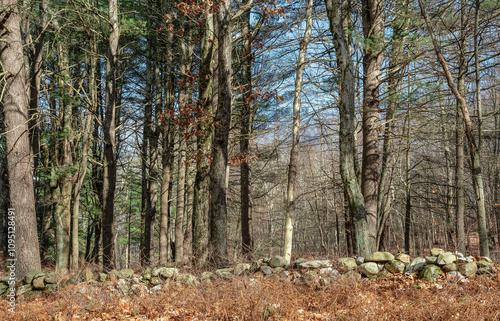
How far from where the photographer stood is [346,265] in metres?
5.73

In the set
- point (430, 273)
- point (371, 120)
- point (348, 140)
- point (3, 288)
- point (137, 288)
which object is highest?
point (371, 120)

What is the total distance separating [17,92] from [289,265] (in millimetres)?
6987

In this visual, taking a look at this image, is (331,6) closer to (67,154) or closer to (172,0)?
(172,0)

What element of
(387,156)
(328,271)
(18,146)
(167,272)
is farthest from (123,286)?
(387,156)

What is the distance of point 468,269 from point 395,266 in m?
1.12

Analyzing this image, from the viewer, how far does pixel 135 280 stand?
6.18 meters

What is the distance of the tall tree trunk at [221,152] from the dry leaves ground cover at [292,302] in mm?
1288

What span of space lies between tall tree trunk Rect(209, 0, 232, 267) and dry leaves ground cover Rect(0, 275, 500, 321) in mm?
1288

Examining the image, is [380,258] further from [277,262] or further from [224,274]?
[224,274]

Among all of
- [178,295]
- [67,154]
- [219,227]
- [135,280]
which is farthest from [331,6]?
[67,154]

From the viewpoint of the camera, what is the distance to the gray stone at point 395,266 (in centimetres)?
571

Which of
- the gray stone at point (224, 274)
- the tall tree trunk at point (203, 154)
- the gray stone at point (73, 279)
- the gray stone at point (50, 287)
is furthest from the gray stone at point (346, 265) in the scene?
the gray stone at point (50, 287)

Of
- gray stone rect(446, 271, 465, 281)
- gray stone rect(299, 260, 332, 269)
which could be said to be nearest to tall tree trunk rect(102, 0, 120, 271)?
gray stone rect(299, 260, 332, 269)

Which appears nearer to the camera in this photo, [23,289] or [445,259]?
[445,259]
